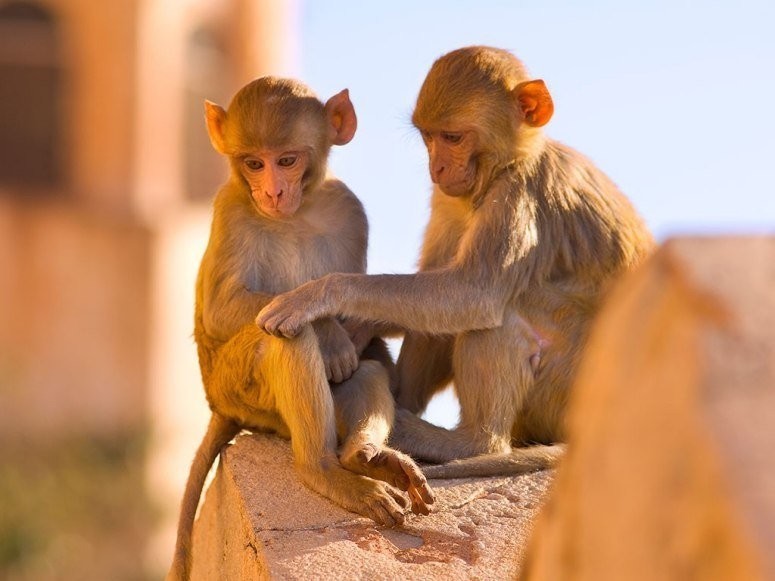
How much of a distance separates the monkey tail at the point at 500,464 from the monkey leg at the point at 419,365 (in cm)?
56

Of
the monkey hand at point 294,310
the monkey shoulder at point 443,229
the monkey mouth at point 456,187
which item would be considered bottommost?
the monkey hand at point 294,310

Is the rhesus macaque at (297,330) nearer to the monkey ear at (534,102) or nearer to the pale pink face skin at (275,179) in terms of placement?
the pale pink face skin at (275,179)

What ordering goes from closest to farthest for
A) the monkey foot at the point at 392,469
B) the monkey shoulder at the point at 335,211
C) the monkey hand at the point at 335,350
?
1. the monkey foot at the point at 392,469
2. the monkey hand at the point at 335,350
3. the monkey shoulder at the point at 335,211

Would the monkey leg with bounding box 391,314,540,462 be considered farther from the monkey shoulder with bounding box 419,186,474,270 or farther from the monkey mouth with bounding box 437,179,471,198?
the monkey mouth with bounding box 437,179,471,198

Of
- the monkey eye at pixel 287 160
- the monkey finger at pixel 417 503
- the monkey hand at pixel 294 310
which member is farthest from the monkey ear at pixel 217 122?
the monkey finger at pixel 417 503

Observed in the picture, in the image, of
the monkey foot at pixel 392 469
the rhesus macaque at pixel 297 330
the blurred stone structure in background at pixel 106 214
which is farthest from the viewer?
the blurred stone structure in background at pixel 106 214

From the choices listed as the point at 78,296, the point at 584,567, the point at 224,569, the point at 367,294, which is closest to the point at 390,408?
the point at 367,294

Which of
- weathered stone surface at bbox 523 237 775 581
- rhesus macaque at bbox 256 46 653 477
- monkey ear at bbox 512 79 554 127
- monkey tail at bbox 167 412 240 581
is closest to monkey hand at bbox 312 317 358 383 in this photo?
rhesus macaque at bbox 256 46 653 477

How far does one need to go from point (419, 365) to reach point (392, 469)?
1.12m

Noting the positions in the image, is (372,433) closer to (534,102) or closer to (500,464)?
(500,464)

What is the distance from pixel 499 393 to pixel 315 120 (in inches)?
51.0

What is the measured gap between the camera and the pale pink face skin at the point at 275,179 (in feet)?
18.6

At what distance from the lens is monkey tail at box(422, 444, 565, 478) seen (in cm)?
573

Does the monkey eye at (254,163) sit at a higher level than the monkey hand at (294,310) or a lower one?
higher
